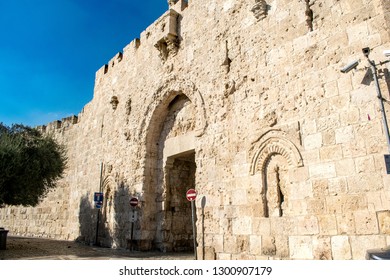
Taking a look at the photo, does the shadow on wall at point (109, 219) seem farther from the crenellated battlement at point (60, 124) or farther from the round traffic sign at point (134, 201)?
the crenellated battlement at point (60, 124)

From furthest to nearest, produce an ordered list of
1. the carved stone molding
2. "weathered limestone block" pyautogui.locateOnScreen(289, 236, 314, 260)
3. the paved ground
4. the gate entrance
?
the gate entrance < the paved ground < the carved stone molding < "weathered limestone block" pyautogui.locateOnScreen(289, 236, 314, 260)

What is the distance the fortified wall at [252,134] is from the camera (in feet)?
16.5

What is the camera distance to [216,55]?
315 inches

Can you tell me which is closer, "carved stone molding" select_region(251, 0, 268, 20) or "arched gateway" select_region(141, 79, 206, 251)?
"carved stone molding" select_region(251, 0, 268, 20)

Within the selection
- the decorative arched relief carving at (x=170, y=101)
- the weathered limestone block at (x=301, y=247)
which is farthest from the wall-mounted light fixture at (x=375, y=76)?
the decorative arched relief carving at (x=170, y=101)

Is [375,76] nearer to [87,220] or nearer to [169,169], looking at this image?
[169,169]

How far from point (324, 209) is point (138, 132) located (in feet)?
22.0

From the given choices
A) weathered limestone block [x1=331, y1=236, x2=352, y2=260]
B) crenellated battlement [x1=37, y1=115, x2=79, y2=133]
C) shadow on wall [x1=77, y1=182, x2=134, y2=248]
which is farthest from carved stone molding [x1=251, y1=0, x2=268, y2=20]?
crenellated battlement [x1=37, y1=115, x2=79, y2=133]

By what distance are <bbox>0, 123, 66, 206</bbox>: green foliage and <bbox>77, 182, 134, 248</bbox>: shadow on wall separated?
200 cm

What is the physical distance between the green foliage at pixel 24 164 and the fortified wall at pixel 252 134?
2.03m

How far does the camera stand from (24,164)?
9.66 meters

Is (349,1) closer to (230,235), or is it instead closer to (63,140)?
(230,235)

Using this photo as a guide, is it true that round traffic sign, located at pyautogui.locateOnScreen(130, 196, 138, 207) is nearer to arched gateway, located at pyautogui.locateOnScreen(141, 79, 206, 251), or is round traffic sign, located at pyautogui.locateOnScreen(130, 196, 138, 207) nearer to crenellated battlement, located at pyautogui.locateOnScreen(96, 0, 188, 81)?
arched gateway, located at pyautogui.locateOnScreen(141, 79, 206, 251)

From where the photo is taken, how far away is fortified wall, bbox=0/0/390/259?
5016 millimetres
